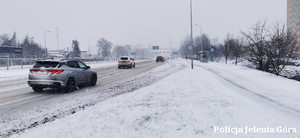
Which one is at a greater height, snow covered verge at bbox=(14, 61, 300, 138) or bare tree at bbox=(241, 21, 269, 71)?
bare tree at bbox=(241, 21, 269, 71)

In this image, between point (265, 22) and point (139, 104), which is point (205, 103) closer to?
point (139, 104)

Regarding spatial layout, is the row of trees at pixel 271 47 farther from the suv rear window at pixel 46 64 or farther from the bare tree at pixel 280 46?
the suv rear window at pixel 46 64

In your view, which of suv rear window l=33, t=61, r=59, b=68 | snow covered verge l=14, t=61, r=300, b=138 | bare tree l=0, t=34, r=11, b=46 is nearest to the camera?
snow covered verge l=14, t=61, r=300, b=138

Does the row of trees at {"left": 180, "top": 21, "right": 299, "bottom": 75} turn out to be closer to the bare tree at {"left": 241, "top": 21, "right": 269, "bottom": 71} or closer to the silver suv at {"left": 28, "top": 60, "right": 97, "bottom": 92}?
the bare tree at {"left": 241, "top": 21, "right": 269, "bottom": 71}

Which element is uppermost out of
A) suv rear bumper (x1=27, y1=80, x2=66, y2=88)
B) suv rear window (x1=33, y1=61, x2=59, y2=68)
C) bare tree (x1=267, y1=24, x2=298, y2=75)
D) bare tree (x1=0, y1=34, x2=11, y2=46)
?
bare tree (x1=0, y1=34, x2=11, y2=46)

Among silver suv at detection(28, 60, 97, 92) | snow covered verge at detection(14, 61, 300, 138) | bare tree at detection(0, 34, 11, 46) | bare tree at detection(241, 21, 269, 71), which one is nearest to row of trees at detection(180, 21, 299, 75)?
bare tree at detection(241, 21, 269, 71)

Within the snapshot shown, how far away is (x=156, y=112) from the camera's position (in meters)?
5.23

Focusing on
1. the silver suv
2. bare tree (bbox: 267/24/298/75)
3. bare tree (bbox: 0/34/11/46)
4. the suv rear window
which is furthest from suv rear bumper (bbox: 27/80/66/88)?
bare tree (bbox: 0/34/11/46)

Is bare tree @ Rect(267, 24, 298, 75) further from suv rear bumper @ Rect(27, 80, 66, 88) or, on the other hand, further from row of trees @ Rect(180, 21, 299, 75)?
suv rear bumper @ Rect(27, 80, 66, 88)

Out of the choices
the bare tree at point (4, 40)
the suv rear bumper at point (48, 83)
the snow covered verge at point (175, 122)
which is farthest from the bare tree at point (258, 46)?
the bare tree at point (4, 40)

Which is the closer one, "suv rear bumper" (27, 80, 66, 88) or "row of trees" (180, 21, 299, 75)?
"suv rear bumper" (27, 80, 66, 88)

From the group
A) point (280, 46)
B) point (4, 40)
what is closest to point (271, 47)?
point (280, 46)

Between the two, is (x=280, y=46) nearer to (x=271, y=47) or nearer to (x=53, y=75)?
(x=271, y=47)

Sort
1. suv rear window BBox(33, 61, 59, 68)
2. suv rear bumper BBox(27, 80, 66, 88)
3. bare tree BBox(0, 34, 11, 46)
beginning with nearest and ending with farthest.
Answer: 1. suv rear bumper BBox(27, 80, 66, 88)
2. suv rear window BBox(33, 61, 59, 68)
3. bare tree BBox(0, 34, 11, 46)
